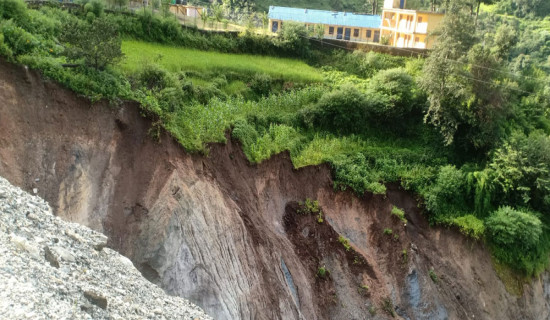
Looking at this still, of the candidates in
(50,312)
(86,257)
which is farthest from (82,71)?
(50,312)

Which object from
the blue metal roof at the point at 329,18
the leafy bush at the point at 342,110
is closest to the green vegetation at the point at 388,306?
the leafy bush at the point at 342,110

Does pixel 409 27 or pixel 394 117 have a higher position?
pixel 409 27

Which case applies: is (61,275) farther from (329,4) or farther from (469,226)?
(329,4)

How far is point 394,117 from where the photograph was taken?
1259 inches

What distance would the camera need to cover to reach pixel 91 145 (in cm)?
1914

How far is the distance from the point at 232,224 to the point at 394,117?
1455 centimetres

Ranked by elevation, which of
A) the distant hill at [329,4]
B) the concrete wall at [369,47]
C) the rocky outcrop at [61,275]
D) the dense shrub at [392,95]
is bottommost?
the rocky outcrop at [61,275]

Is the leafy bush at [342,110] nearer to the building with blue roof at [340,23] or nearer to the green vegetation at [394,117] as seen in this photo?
the green vegetation at [394,117]

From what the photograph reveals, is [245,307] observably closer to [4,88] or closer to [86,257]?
[86,257]

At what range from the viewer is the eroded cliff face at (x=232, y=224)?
59.8 feet

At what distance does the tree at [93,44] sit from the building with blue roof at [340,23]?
2552 cm

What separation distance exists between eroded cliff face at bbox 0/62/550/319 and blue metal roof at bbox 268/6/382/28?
69.2 feet

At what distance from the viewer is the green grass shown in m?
27.6

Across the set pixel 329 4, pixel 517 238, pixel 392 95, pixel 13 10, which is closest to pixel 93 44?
pixel 13 10
